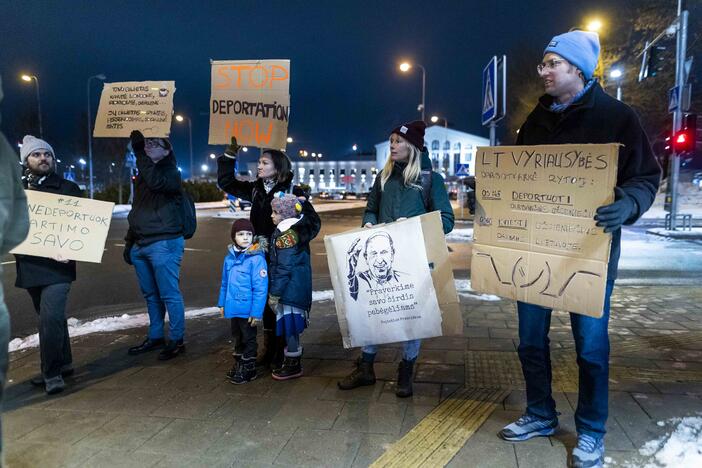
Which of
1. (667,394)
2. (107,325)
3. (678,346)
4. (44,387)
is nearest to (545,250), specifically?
(667,394)

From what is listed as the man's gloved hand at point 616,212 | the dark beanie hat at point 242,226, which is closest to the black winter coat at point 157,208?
the dark beanie hat at point 242,226

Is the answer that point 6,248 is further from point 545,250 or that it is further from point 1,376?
point 545,250

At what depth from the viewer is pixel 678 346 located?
15.3ft

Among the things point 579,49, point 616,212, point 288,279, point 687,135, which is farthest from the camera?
point 687,135

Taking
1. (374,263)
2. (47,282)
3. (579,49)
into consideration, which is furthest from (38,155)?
(579,49)

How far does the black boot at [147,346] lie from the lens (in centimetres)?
475

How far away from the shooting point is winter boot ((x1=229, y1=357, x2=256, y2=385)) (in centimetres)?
402

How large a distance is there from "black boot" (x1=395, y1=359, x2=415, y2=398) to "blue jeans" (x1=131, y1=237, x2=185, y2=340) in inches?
88.0

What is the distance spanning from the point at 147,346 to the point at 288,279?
1.83m

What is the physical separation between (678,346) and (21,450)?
5283 millimetres

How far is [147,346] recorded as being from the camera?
4801 mm

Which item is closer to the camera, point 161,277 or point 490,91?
point 161,277

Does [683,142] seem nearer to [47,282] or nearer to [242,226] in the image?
[242,226]

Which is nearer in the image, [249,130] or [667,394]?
[667,394]
